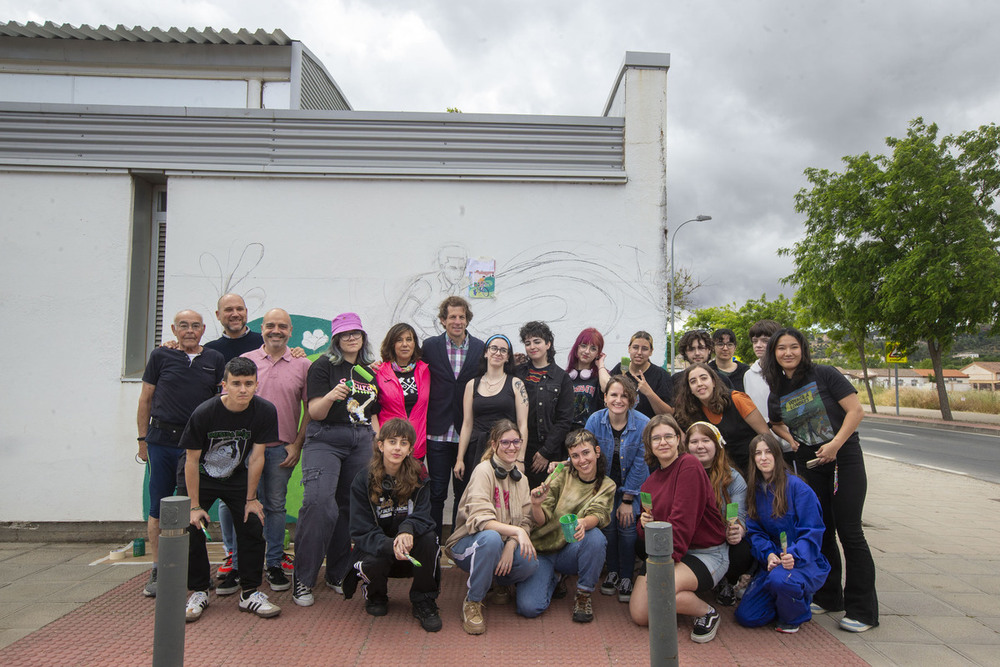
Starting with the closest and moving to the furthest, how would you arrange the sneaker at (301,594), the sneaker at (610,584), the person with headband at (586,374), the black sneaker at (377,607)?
1. the black sneaker at (377,607)
2. the sneaker at (301,594)
3. the sneaker at (610,584)
4. the person with headband at (586,374)

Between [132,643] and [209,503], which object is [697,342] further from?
[132,643]

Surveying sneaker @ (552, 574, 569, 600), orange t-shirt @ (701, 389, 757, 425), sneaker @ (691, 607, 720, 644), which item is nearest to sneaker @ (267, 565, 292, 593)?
sneaker @ (552, 574, 569, 600)

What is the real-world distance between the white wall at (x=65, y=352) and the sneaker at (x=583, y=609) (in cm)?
399

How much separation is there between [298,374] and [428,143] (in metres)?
2.54

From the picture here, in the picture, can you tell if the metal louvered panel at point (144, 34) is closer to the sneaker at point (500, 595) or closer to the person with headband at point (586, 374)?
the person with headband at point (586, 374)

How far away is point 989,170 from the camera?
19516 millimetres

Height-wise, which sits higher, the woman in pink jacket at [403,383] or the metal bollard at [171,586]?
the woman in pink jacket at [403,383]

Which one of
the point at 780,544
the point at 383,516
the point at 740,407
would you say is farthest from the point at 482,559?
the point at 740,407

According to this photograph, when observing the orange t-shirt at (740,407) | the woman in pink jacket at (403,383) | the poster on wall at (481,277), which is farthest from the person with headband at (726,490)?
the poster on wall at (481,277)

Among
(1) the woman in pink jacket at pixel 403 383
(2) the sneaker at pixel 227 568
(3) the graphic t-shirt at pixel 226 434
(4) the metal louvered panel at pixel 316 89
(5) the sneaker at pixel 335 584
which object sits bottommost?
(5) the sneaker at pixel 335 584

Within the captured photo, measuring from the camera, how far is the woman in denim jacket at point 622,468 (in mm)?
4043

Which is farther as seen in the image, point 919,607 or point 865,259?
point 865,259

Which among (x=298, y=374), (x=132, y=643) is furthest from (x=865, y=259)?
(x=132, y=643)

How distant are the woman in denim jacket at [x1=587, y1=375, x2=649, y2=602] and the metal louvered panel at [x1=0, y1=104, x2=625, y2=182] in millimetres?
2390
